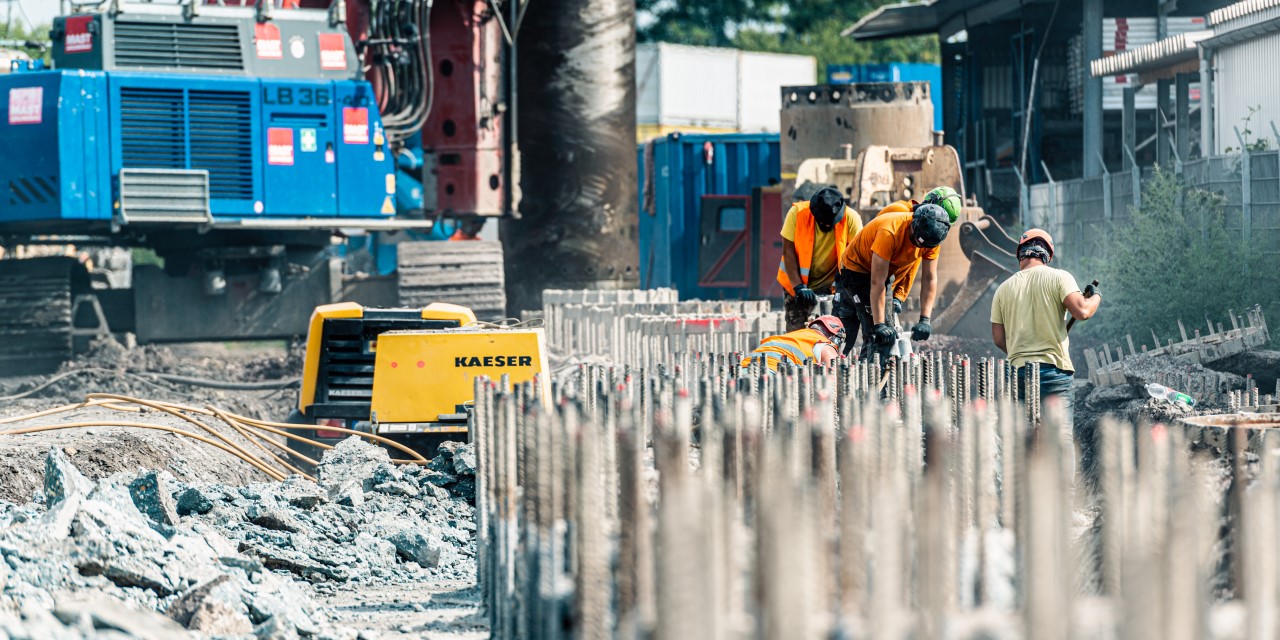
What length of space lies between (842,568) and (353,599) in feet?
12.5

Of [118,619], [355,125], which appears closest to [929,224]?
[118,619]

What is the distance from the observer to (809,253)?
12102 millimetres

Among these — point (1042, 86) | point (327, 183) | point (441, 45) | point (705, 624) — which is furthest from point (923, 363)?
point (1042, 86)

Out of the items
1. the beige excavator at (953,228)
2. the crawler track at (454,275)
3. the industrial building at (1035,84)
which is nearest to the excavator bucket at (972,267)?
the beige excavator at (953,228)

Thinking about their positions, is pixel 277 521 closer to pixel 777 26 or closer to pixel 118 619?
pixel 118 619

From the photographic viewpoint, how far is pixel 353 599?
8.04 meters

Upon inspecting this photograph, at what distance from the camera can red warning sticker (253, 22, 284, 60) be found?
17.2 m

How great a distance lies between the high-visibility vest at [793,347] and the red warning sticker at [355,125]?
762 centimetres

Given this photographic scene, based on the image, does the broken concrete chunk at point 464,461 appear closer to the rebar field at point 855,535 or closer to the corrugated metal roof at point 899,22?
the rebar field at point 855,535

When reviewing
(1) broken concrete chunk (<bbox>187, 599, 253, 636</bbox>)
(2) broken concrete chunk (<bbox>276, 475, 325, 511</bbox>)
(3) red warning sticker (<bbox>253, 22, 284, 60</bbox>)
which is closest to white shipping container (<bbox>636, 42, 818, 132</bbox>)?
(3) red warning sticker (<bbox>253, 22, 284, 60</bbox>)

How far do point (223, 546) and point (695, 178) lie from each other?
1720cm

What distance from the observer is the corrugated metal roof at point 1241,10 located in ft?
63.5

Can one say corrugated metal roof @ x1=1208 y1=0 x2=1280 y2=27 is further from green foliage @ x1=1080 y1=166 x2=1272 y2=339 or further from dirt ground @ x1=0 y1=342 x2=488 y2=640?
dirt ground @ x1=0 y1=342 x2=488 y2=640

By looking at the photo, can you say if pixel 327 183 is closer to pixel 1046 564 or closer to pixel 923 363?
pixel 923 363
